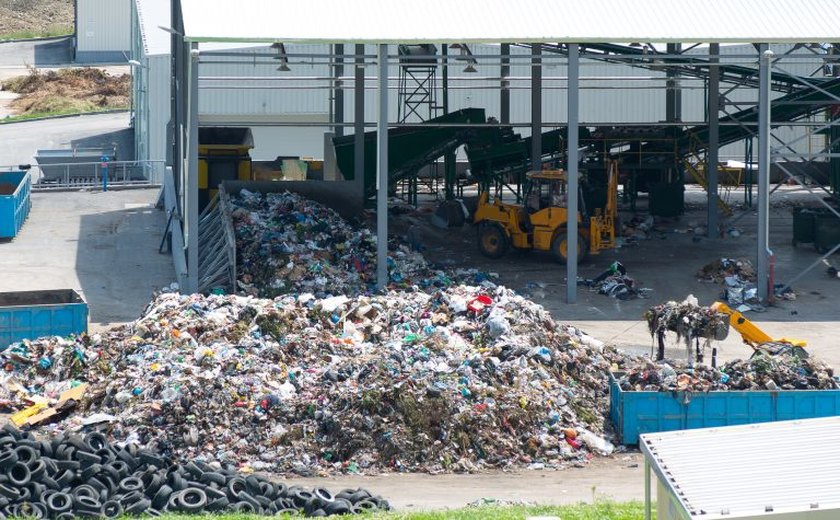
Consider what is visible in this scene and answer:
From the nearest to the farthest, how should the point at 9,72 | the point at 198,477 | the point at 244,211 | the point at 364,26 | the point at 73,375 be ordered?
the point at 198,477 → the point at 73,375 → the point at 364,26 → the point at 244,211 → the point at 9,72

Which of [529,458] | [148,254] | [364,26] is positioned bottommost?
[529,458]

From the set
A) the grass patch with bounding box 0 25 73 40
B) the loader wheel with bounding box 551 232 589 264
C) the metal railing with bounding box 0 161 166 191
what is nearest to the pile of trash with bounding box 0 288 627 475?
the loader wheel with bounding box 551 232 589 264

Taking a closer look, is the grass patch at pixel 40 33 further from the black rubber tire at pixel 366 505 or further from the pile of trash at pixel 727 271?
the black rubber tire at pixel 366 505

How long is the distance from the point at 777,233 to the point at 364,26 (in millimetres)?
12319

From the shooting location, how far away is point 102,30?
195ft

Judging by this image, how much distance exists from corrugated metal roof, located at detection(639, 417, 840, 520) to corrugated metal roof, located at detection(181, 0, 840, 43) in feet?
48.0

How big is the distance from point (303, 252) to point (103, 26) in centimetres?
3585

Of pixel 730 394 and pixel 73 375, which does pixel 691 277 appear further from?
pixel 73 375

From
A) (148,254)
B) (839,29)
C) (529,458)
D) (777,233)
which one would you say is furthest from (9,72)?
Answer: (529,458)

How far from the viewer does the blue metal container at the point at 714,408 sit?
17.3 m

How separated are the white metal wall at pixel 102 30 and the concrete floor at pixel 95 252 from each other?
76.7 ft

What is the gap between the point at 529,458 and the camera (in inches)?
672

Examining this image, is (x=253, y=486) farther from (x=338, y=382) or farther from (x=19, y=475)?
(x=338, y=382)

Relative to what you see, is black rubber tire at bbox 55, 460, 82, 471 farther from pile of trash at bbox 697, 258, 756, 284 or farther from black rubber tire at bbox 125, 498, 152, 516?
pile of trash at bbox 697, 258, 756, 284
